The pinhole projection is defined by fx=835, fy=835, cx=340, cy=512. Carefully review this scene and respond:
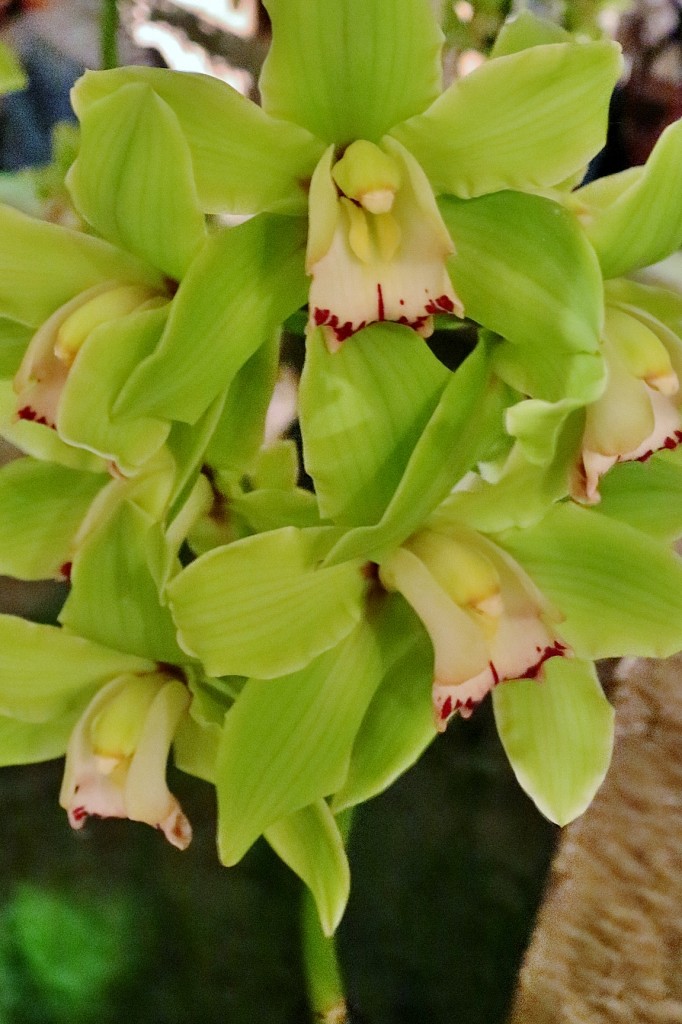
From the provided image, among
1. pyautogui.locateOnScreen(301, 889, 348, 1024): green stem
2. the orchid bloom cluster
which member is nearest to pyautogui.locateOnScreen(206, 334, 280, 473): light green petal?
the orchid bloom cluster

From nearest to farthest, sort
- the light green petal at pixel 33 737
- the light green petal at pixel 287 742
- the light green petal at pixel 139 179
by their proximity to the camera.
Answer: the light green petal at pixel 139 179, the light green petal at pixel 287 742, the light green petal at pixel 33 737

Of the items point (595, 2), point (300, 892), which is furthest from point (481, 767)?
point (595, 2)

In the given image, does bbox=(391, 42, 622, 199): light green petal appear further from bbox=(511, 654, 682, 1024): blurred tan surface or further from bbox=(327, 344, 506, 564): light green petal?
bbox=(511, 654, 682, 1024): blurred tan surface

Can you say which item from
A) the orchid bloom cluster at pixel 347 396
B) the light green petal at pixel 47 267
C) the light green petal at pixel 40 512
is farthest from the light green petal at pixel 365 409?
the light green petal at pixel 40 512

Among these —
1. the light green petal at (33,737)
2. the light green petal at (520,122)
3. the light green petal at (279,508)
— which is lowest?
the light green petal at (33,737)

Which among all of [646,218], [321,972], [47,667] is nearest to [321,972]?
[321,972]

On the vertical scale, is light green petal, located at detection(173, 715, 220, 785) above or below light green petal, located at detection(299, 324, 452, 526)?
below

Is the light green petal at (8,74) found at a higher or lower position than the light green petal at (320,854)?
higher

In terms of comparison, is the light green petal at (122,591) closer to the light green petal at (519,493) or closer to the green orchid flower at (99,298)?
the green orchid flower at (99,298)

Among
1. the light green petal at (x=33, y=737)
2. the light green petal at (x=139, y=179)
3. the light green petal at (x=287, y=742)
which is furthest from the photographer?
the light green petal at (x=33, y=737)
